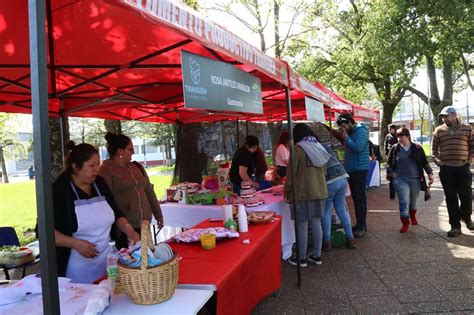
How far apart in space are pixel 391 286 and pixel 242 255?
2.16 metres

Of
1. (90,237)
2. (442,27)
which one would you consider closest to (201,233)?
(90,237)

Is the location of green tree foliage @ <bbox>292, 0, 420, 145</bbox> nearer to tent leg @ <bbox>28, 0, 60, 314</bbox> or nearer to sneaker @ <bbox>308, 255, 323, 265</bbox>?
sneaker @ <bbox>308, 255, 323, 265</bbox>

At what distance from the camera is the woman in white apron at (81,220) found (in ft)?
8.29

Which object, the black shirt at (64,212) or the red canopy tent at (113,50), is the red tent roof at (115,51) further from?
the black shirt at (64,212)

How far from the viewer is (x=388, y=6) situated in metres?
11.6

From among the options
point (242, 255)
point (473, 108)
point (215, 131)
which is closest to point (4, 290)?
point (242, 255)

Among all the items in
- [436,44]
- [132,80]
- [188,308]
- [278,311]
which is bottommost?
[278,311]

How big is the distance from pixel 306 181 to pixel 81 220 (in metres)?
2.60

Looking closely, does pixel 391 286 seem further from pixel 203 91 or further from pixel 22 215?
pixel 22 215

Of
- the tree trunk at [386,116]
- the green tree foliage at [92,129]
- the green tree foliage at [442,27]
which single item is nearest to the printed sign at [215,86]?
the green tree foliage at [442,27]

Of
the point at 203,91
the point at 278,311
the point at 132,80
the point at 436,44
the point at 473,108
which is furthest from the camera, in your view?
the point at 473,108

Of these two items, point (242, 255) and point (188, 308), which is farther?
point (242, 255)

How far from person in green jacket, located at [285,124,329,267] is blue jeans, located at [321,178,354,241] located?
40 centimetres

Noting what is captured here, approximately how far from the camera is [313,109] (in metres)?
5.43
